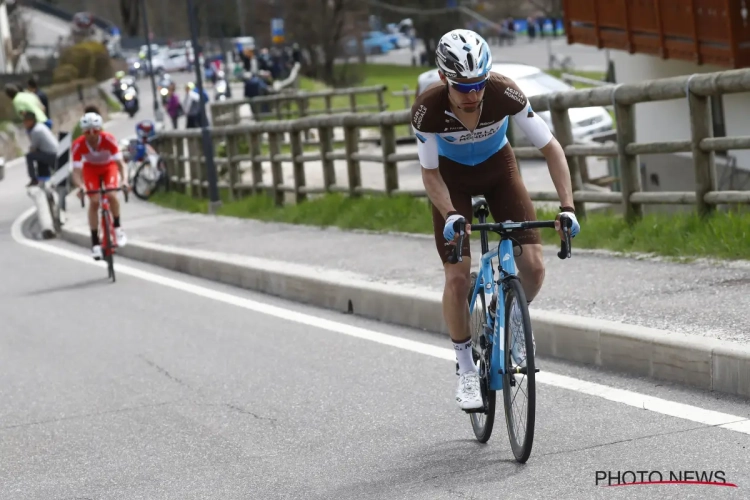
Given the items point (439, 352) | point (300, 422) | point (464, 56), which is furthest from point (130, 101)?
point (464, 56)

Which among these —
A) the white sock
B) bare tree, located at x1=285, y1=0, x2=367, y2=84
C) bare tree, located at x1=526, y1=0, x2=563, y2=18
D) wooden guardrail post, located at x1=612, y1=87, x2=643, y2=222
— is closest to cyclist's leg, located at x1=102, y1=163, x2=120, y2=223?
wooden guardrail post, located at x1=612, y1=87, x2=643, y2=222

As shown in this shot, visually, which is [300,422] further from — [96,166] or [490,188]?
[96,166]

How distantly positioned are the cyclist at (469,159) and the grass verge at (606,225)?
413 cm

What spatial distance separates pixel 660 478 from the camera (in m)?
5.62

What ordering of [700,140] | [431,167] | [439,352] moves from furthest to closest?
[700,140] < [439,352] < [431,167]

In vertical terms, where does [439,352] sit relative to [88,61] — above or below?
below

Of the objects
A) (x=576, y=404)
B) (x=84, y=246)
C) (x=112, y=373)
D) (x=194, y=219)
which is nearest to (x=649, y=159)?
(x=194, y=219)

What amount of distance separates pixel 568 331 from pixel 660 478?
2981 mm

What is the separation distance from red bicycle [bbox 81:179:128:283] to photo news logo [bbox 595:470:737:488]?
10.9 meters

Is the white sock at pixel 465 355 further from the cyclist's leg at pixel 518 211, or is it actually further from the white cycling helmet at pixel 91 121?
the white cycling helmet at pixel 91 121

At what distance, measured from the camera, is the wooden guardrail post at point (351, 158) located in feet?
59.0

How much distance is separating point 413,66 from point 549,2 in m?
26.1

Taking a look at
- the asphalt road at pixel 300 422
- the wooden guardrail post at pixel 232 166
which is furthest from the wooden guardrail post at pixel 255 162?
the asphalt road at pixel 300 422

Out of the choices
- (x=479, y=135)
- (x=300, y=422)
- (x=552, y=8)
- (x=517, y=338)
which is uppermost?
(x=552, y=8)
